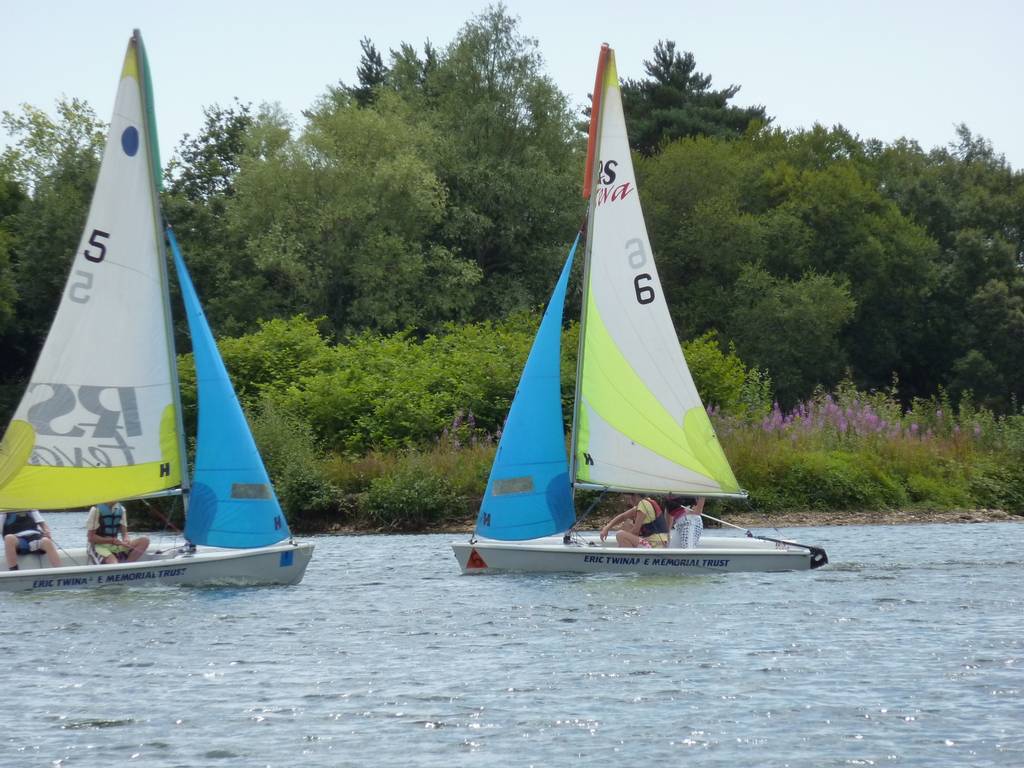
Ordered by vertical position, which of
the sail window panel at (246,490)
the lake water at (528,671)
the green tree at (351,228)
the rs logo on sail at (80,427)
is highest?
the green tree at (351,228)

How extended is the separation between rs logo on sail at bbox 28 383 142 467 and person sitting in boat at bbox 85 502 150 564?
2.60 ft

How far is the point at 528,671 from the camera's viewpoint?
17094mm

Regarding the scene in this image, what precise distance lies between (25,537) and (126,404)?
7.80ft

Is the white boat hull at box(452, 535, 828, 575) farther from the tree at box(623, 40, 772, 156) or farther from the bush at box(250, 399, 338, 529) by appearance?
the tree at box(623, 40, 772, 156)

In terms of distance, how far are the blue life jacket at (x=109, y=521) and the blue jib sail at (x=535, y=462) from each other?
528 cm

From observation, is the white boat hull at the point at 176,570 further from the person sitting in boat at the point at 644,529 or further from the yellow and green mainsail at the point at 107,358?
the person sitting in boat at the point at 644,529

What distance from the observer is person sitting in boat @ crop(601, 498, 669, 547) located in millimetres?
23625

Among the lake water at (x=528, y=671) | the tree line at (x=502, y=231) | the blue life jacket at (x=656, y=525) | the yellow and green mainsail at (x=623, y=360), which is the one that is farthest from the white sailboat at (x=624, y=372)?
the tree line at (x=502, y=231)

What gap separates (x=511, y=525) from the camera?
23812 mm

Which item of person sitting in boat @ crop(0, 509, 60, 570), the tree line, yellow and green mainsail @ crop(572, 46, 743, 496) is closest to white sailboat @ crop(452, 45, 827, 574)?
yellow and green mainsail @ crop(572, 46, 743, 496)

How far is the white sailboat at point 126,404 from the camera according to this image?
22.6 meters

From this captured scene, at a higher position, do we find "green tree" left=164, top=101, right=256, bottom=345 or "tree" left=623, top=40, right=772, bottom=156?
"tree" left=623, top=40, right=772, bottom=156

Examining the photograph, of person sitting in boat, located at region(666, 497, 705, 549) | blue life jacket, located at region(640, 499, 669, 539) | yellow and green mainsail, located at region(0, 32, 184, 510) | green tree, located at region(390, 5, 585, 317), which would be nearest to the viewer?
yellow and green mainsail, located at region(0, 32, 184, 510)

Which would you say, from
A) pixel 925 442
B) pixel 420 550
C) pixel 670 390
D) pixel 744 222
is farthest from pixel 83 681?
pixel 744 222
